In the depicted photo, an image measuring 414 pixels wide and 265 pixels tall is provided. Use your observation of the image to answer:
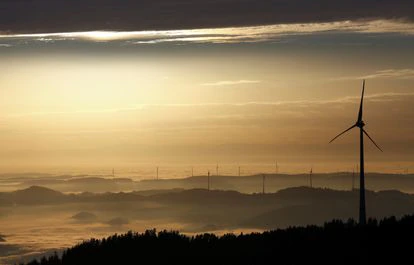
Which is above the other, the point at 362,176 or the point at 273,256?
Result: the point at 362,176

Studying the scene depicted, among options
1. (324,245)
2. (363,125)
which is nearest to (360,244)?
(324,245)

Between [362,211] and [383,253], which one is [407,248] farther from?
[362,211]

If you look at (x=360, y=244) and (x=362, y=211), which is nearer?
(x=362, y=211)

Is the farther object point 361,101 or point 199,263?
point 199,263

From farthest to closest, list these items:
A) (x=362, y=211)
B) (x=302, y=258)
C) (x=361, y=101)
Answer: (x=302, y=258) < (x=361, y=101) < (x=362, y=211)

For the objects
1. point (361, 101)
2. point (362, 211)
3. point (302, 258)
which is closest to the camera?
point (362, 211)

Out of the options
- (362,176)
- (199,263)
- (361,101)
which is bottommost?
(199,263)

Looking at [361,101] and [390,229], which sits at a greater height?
[361,101]

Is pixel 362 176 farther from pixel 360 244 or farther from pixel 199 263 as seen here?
pixel 199 263

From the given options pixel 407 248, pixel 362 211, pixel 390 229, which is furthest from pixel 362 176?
Result: pixel 390 229
